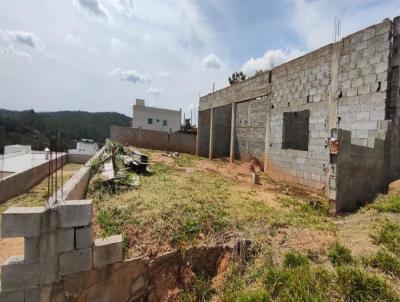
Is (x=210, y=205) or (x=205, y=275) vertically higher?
(x=210, y=205)

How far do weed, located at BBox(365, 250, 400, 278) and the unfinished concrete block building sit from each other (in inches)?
96.3

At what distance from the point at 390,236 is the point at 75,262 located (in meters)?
4.54

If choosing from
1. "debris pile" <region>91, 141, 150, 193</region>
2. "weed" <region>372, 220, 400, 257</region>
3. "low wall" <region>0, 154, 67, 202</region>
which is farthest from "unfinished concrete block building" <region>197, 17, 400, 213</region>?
"low wall" <region>0, 154, 67, 202</region>

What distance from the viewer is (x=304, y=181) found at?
930 cm

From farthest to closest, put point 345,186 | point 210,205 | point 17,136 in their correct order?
point 17,136 < point 345,186 < point 210,205

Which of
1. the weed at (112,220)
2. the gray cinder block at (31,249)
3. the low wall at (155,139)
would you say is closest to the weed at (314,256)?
the weed at (112,220)

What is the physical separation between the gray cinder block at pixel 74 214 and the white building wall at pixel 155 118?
102 feet

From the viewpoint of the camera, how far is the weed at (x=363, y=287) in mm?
2920

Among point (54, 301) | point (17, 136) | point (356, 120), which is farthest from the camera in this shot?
point (17, 136)

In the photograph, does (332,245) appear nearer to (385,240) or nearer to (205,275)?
(385,240)

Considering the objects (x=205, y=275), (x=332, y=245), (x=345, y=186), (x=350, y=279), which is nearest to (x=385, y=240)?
(x=332, y=245)

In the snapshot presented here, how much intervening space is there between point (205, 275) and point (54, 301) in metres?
2.01

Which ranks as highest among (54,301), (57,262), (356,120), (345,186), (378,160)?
(356,120)

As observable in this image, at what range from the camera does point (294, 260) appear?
12.0 ft
